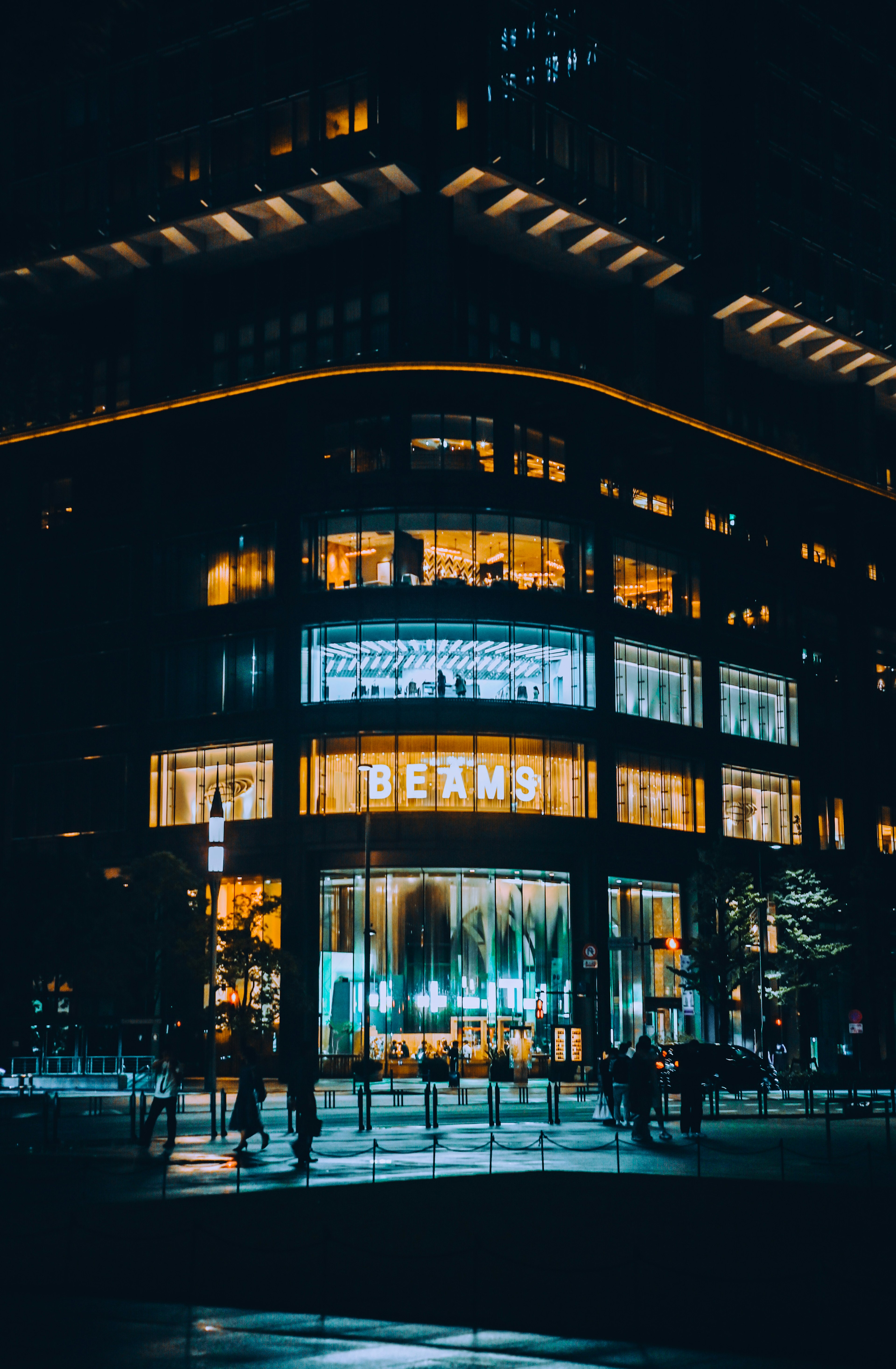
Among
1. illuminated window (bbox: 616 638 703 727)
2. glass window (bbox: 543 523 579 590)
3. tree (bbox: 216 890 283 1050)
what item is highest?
glass window (bbox: 543 523 579 590)

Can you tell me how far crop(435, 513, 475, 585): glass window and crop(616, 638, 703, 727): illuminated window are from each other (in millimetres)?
8113

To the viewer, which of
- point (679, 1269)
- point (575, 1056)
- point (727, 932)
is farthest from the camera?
point (727, 932)

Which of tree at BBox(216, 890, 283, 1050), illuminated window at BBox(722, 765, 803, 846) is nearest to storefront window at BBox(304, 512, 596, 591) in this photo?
illuminated window at BBox(722, 765, 803, 846)

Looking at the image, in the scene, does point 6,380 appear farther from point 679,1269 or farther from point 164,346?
point 164,346

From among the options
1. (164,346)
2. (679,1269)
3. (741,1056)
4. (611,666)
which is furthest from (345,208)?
(679,1269)

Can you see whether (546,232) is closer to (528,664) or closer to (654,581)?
(654,581)

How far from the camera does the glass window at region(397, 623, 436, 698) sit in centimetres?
6962

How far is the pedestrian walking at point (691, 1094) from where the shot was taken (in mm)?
33438

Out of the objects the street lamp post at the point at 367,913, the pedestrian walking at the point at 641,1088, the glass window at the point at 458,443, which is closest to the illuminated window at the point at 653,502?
the glass window at the point at 458,443

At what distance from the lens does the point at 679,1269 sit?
15211 mm

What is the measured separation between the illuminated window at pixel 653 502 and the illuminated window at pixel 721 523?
2.40m

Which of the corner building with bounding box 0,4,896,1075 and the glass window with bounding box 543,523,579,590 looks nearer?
the corner building with bounding box 0,4,896,1075

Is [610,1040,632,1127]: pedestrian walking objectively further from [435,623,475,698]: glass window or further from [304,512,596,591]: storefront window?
[304,512,596,591]: storefront window

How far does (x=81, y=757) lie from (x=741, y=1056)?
3664cm
